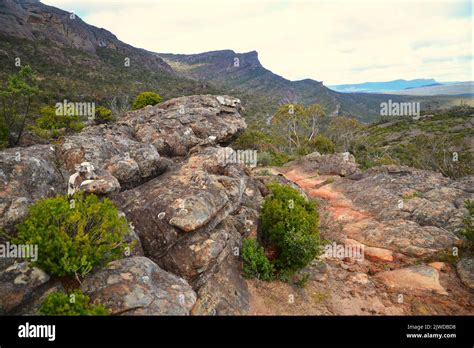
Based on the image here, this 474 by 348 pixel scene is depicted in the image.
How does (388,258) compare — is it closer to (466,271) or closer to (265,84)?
(466,271)

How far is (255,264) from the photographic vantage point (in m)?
8.51

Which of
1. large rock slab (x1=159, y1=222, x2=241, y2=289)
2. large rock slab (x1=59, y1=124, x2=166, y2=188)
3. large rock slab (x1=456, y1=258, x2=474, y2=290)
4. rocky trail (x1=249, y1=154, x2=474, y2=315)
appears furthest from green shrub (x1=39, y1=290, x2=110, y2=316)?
large rock slab (x1=456, y1=258, x2=474, y2=290)

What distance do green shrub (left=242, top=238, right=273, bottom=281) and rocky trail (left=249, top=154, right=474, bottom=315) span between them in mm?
250

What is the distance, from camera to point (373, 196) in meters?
15.4

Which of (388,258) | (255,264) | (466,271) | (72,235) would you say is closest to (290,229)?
(255,264)

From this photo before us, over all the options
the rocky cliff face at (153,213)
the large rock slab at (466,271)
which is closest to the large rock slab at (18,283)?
the rocky cliff face at (153,213)

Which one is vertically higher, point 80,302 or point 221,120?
point 221,120

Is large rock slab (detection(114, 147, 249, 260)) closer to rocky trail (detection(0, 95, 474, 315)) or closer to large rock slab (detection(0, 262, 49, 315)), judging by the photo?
rocky trail (detection(0, 95, 474, 315))

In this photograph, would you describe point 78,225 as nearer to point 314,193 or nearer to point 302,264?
point 302,264

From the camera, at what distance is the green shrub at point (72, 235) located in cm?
518

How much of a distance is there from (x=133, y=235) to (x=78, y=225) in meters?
1.50

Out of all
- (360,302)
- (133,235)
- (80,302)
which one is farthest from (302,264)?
(80,302)

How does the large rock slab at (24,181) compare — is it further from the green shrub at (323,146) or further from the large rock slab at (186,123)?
the green shrub at (323,146)

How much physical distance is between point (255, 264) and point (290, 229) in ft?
4.89
